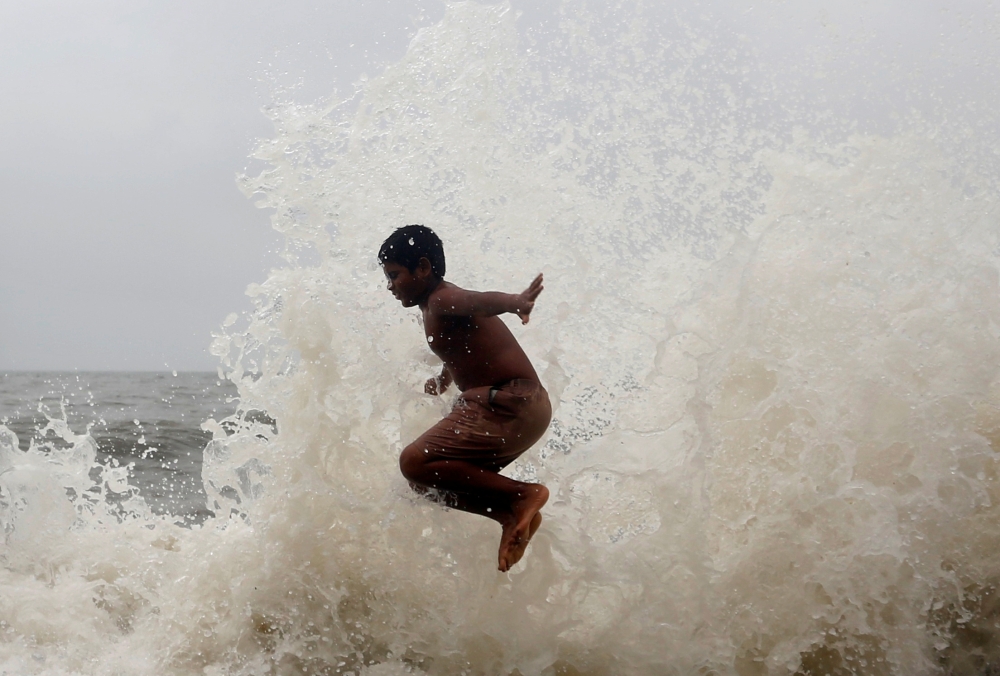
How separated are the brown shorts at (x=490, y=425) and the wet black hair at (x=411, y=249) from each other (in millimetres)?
500

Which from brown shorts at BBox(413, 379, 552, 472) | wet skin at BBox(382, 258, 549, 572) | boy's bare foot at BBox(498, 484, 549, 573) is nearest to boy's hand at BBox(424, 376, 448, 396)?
wet skin at BBox(382, 258, 549, 572)

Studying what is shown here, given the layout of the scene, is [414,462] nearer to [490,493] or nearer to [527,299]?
[490,493]

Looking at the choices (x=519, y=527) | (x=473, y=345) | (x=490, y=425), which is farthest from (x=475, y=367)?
(x=519, y=527)

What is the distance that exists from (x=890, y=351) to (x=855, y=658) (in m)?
1.30

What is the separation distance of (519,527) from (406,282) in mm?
959

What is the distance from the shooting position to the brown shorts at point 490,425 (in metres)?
2.93

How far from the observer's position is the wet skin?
2832 mm

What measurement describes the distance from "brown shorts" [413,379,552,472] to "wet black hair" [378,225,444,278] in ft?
1.64

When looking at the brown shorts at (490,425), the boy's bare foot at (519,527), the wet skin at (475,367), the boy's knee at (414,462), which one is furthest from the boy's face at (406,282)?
the boy's bare foot at (519,527)

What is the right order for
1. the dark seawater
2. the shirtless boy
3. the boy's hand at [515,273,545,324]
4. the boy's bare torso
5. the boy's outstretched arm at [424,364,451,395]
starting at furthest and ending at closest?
the dark seawater, the boy's outstretched arm at [424,364,451,395], the boy's bare torso, the shirtless boy, the boy's hand at [515,273,545,324]

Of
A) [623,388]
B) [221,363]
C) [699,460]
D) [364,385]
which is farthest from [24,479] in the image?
[699,460]

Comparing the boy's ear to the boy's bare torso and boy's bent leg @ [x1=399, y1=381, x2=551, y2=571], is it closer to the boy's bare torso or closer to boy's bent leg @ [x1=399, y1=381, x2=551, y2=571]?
the boy's bare torso

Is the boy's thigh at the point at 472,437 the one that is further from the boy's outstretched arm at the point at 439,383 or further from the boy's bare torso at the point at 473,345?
the boy's outstretched arm at the point at 439,383

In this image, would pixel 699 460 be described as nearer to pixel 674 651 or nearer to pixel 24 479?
pixel 674 651
